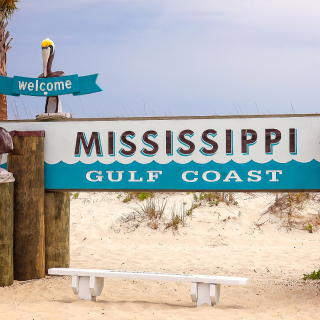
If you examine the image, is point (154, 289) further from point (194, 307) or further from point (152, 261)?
point (152, 261)

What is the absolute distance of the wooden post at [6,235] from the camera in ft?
20.4

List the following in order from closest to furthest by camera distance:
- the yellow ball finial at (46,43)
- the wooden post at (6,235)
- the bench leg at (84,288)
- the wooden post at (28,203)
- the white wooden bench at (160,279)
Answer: the white wooden bench at (160,279)
the bench leg at (84,288)
the wooden post at (6,235)
the wooden post at (28,203)
the yellow ball finial at (46,43)

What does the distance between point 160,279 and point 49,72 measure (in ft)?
12.3

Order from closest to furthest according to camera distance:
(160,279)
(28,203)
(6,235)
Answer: (160,279) → (6,235) → (28,203)

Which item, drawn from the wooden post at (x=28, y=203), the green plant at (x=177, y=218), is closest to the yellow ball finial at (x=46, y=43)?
the wooden post at (x=28, y=203)

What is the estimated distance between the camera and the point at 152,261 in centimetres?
853

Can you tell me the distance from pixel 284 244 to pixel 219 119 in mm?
4788

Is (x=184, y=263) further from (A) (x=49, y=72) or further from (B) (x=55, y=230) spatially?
(A) (x=49, y=72)

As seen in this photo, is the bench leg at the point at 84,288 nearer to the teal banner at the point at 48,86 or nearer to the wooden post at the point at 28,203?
the wooden post at the point at 28,203

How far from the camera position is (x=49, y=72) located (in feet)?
22.5

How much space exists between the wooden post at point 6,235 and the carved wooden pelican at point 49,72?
1358mm

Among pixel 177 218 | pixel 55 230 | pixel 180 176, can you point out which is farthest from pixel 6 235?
pixel 177 218

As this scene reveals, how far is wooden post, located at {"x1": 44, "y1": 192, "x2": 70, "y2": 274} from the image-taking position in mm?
6789

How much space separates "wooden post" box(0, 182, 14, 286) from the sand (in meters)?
0.24
